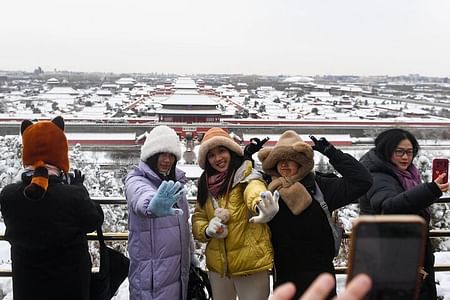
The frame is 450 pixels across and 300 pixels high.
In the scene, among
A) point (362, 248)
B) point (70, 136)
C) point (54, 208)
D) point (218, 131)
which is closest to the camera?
point (362, 248)

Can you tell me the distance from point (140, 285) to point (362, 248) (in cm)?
126

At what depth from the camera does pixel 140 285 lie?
5.61 ft

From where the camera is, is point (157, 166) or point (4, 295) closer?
point (157, 166)

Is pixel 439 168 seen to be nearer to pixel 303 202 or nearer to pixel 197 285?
pixel 303 202

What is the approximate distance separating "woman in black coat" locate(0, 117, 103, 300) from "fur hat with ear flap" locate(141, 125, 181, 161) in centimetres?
29

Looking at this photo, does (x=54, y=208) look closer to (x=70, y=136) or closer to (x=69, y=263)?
(x=69, y=263)

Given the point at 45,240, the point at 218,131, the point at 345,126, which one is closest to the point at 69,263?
the point at 45,240

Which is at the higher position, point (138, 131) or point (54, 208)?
point (54, 208)

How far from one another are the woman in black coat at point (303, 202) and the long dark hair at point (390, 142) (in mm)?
163

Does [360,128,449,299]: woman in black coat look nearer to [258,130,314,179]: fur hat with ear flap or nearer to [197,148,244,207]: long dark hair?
[258,130,314,179]: fur hat with ear flap

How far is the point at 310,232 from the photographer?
5.34ft

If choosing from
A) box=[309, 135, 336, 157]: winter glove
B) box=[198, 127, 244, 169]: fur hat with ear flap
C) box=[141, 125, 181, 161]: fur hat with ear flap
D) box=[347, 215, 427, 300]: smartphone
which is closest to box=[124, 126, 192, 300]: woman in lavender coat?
box=[141, 125, 181, 161]: fur hat with ear flap

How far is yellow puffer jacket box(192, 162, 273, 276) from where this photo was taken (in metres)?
1.70

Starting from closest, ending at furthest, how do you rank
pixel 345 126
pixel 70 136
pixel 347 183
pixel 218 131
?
pixel 347 183 < pixel 218 131 < pixel 70 136 < pixel 345 126
